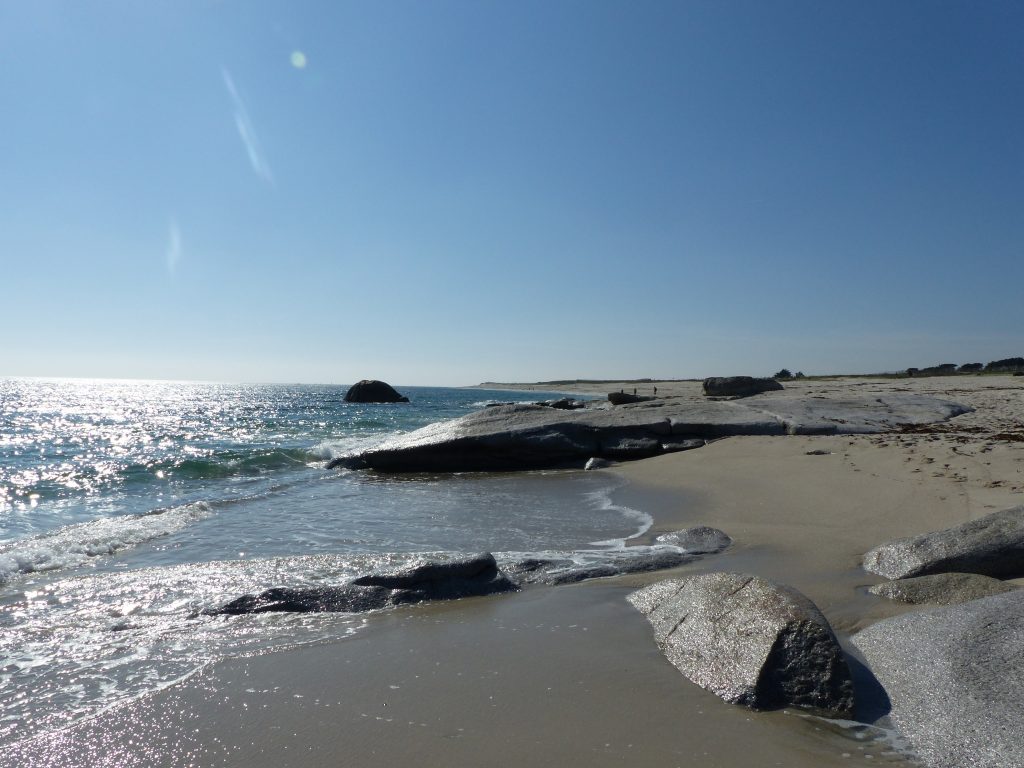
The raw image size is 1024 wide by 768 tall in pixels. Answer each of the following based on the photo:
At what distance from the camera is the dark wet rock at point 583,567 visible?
17.1 feet

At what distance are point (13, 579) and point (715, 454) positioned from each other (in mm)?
10889

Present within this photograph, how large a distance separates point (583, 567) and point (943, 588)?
105 inches

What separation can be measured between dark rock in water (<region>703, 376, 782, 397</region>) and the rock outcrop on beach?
17653 millimetres

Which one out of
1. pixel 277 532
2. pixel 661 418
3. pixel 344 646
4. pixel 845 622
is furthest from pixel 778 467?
pixel 344 646

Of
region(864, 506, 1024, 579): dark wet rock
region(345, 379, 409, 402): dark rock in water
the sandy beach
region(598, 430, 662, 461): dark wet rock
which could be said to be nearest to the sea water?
the sandy beach

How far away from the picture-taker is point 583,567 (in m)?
5.44

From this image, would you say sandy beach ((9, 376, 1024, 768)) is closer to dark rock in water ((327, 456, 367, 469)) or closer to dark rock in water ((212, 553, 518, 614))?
dark rock in water ((212, 553, 518, 614))

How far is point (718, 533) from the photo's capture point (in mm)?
6508

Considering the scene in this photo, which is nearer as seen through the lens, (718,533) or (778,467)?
(718,533)

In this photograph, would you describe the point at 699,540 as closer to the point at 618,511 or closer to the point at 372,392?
the point at 618,511

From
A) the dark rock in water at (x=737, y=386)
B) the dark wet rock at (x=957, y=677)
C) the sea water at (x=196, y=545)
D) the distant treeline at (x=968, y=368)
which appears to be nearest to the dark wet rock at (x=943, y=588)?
the dark wet rock at (x=957, y=677)

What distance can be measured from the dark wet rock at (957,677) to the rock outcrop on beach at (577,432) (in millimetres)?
9906

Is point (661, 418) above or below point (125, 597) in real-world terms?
above

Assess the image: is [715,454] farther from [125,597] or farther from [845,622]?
[125,597]
